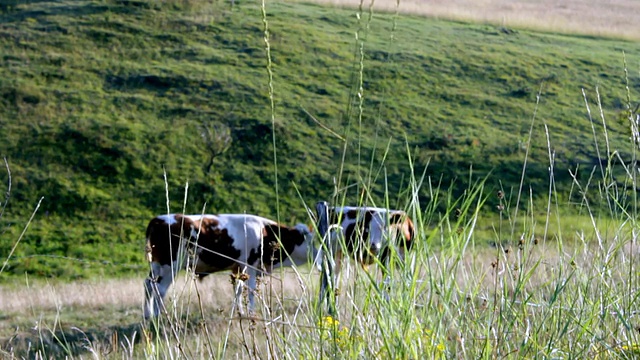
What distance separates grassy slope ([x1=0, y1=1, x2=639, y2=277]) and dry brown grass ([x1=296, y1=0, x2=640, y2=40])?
1.91m

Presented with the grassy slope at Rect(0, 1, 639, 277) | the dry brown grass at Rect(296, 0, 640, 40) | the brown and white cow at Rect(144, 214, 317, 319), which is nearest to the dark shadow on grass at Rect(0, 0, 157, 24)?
the grassy slope at Rect(0, 1, 639, 277)

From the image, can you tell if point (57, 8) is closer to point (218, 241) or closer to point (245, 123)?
point (245, 123)

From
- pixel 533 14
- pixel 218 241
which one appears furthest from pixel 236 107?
pixel 533 14

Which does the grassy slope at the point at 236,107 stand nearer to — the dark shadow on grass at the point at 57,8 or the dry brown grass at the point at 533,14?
the dark shadow on grass at the point at 57,8

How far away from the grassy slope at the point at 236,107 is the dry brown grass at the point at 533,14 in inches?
75.1

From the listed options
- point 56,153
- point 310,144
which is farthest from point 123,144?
point 310,144

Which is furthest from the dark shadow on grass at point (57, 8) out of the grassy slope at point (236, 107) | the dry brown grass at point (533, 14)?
the dry brown grass at point (533, 14)

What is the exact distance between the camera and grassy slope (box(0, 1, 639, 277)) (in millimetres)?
20797

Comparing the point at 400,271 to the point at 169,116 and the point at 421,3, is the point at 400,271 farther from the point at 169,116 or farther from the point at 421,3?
the point at 421,3

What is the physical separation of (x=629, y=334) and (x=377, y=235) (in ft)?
31.3

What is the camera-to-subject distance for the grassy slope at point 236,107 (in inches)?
819

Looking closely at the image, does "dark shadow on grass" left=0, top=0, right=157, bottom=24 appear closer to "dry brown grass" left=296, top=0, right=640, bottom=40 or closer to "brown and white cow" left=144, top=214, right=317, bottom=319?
"dry brown grass" left=296, top=0, right=640, bottom=40

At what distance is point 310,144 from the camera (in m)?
23.8

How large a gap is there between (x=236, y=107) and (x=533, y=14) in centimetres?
1886
